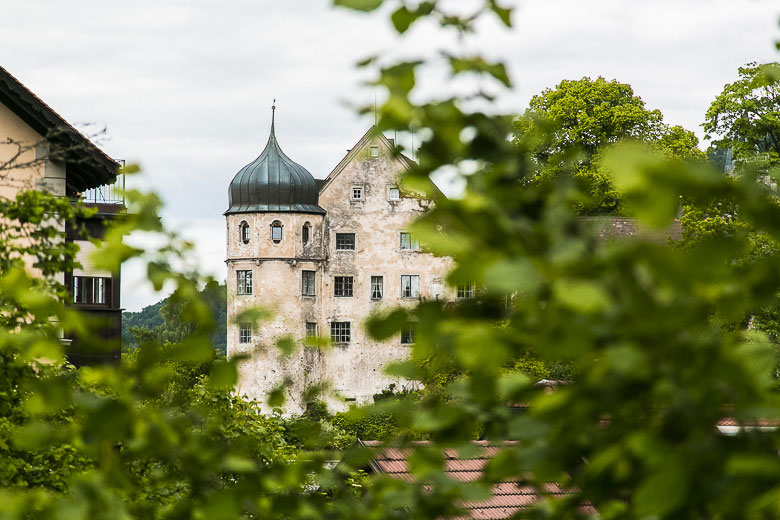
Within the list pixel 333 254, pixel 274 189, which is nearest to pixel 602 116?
pixel 333 254

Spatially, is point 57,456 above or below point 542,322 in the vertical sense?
below

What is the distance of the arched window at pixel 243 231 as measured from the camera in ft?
172

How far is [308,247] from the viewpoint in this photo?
52156 mm

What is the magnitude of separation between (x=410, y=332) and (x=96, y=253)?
0.54 meters

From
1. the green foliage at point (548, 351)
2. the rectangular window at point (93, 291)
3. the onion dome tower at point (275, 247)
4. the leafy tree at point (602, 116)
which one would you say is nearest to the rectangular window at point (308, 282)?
the onion dome tower at point (275, 247)

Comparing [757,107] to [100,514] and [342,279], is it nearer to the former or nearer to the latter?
[342,279]

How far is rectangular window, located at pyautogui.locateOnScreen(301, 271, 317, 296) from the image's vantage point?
51938mm

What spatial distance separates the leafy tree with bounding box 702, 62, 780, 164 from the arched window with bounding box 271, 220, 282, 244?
82.0 feet

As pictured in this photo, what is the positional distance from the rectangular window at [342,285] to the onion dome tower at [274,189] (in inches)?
137

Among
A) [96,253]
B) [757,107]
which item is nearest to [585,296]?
[96,253]

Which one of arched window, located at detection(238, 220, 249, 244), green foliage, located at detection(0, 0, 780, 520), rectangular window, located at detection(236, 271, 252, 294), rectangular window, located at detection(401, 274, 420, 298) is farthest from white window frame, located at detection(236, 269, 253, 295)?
green foliage, located at detection(0, 0, 780, 520)

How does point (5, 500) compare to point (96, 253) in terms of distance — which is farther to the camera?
point (96, 253)

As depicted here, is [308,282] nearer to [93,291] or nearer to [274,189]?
[274,189]

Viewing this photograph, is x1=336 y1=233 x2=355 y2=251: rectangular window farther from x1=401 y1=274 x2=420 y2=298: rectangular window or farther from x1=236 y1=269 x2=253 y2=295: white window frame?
x1=236 y1=269 x2=253 y2=295: white window frame
